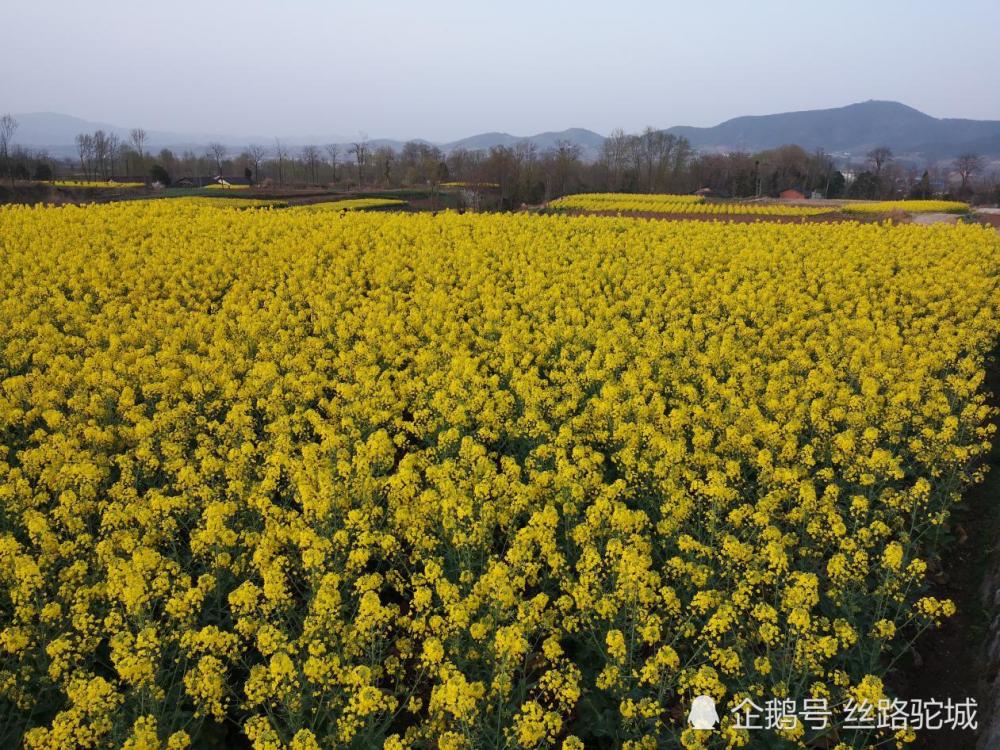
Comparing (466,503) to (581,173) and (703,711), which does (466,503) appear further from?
(581,173)

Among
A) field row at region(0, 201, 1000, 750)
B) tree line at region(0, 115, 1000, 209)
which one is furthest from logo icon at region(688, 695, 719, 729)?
tree line at region(0, 115, 1000, 209)

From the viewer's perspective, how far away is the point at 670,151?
12119 cm

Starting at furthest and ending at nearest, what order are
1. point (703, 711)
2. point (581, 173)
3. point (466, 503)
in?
point (581, 173) < point (466, 503) < point (703, 711)

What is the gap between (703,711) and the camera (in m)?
5.09

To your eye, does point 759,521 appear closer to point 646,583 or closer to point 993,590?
point 646,583

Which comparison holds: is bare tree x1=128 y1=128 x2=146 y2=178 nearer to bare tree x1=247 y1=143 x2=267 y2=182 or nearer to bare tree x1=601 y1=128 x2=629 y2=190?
bare tree x1=247 y1=143 x2=267 y2=182

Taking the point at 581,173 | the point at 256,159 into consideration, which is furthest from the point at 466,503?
the point at 256,159

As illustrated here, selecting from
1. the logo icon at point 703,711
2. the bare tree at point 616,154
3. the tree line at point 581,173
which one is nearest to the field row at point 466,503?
the logo icon at point 703,711

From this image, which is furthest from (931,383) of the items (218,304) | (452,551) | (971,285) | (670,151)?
(670,151)

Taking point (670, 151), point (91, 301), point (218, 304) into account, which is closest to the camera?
point (91, 301)

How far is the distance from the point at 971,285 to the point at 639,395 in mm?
12305

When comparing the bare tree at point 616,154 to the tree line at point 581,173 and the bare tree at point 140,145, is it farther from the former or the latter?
the bare tree at point 140,145

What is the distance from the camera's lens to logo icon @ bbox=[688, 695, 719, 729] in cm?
506

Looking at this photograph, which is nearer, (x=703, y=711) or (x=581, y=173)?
(x=703, y=711)
